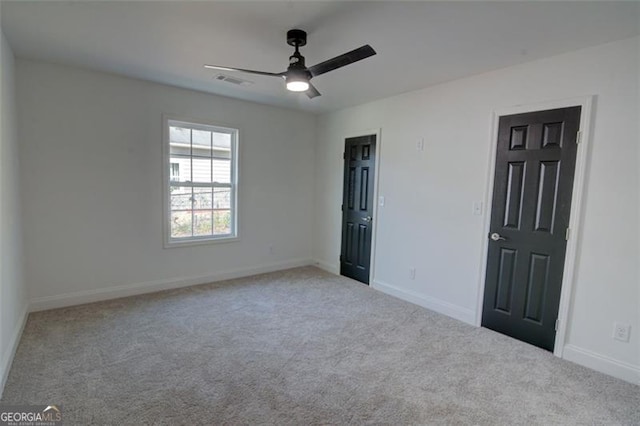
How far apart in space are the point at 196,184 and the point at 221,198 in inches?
16.2

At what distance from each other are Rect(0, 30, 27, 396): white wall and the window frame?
1320 millimetres

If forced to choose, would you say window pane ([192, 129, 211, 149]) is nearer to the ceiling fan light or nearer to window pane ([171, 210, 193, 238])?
window pane ([171, 210, 193, 238])

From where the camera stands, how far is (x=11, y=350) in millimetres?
2445

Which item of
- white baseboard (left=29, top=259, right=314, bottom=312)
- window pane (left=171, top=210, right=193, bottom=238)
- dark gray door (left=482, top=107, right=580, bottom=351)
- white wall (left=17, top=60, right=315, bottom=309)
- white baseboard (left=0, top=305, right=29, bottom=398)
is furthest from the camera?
window pane (left=171, top=210, right=193, bottom=238)

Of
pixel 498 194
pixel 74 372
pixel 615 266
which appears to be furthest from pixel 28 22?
pixel 615 266

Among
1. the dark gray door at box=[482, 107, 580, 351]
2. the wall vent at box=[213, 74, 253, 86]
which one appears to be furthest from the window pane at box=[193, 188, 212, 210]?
the dark gray door at box=[482, 107, 580, 351]

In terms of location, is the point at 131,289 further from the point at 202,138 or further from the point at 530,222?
the point at 530,222

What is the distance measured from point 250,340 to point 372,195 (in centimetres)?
243

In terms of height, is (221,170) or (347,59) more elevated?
(347,59)

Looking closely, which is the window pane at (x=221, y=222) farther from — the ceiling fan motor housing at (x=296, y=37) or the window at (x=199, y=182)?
the ceiling fan motor housing at (x=296, y=37)

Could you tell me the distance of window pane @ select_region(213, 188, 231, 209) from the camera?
4477mm

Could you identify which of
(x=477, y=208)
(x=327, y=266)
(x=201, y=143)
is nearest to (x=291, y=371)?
(x=477, y=208)

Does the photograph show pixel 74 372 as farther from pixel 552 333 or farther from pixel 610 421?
pixel 552 333

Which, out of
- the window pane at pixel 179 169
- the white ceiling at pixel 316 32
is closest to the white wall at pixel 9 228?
the white ceiling at pixel 316 32
